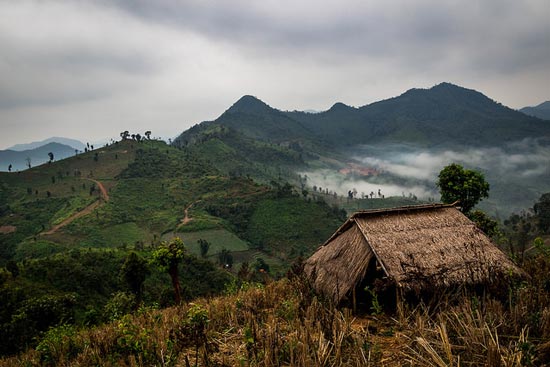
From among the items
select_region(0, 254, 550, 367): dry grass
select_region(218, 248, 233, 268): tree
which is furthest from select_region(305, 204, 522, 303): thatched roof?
select_region(218, 248, 233, 268): tree

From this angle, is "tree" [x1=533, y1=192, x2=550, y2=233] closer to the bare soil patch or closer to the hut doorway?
the hut doorway

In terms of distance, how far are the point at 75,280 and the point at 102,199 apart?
220 feet

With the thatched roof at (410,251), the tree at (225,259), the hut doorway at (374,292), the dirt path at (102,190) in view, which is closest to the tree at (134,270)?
the thatched roof at (410,251)

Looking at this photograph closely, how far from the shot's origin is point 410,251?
25.9 ft

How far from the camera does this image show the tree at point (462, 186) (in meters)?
20.4

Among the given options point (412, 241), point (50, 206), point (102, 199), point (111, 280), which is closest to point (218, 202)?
point (102, 199)

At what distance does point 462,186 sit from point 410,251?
49.0 feet

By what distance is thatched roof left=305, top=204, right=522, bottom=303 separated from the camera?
7.19 m

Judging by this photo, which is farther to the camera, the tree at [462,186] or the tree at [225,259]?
the tree at [225,259]

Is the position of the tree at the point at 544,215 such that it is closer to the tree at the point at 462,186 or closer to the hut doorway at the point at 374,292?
the tree at the point at 462,186

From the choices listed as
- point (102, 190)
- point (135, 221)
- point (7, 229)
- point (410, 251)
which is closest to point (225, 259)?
point (135, 221)

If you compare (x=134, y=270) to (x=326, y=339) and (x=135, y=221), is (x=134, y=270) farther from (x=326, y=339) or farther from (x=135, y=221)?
(x=135, y=221)

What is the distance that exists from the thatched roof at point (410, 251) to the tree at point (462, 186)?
1240cm

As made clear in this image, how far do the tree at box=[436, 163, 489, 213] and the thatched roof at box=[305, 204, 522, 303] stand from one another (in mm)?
12399
